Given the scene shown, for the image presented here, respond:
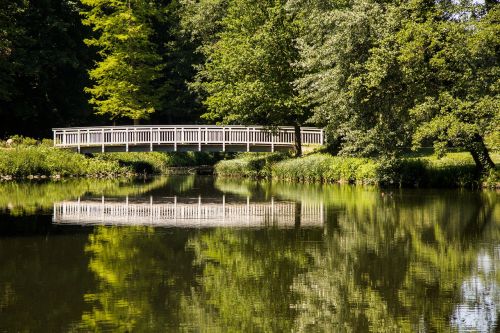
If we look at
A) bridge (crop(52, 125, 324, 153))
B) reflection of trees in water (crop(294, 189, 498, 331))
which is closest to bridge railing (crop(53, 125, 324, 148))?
bridge (crop(52, 125, 324, 153))

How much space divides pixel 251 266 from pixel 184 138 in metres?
32.5

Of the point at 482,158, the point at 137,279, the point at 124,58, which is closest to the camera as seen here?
the point at 137,279

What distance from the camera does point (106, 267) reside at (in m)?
14.0

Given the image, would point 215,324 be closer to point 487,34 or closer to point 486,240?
point 486,240

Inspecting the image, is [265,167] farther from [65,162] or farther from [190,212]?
[190,212]

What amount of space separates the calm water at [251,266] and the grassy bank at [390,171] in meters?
6.19

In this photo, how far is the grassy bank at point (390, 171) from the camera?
32.6m

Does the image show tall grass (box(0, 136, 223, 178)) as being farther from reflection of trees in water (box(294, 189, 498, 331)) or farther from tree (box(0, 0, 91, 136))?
reflection of trees in water (box(294, 189, 498, 331))

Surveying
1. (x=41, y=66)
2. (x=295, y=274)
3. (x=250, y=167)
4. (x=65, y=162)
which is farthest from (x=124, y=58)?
(x=295, y=274)

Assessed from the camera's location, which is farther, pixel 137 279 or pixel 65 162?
pixel 65 162

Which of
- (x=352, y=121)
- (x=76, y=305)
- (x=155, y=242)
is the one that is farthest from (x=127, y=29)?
(x=76, y=305)

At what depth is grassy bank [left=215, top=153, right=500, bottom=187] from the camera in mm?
32625

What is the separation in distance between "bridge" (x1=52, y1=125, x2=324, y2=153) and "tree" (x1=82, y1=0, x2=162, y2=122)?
5.68m

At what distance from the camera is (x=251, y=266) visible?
557 inches
